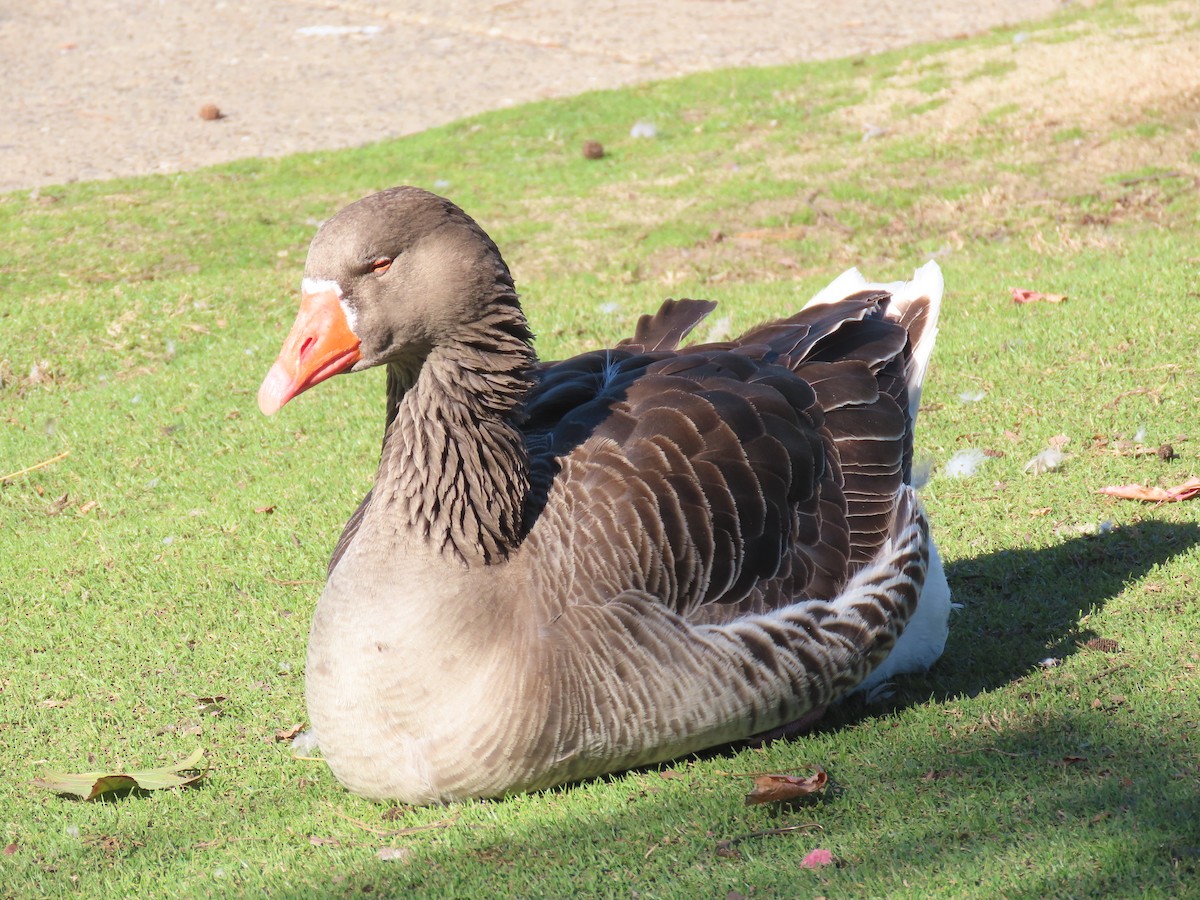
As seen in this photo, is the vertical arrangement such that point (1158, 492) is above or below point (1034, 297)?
below

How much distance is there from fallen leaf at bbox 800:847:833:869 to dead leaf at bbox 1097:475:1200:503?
2771 millimetres

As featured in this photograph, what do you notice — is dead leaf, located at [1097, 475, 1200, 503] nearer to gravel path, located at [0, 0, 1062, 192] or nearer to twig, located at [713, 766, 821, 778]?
twig, located at [713, 766, 821, 778]

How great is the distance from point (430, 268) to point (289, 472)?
3108 mm

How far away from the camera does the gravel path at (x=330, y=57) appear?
12875 mm

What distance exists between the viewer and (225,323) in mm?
8633

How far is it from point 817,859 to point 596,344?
473cm

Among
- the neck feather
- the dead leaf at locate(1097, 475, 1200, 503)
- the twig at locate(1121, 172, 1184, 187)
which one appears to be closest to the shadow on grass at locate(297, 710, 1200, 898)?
the neck feather

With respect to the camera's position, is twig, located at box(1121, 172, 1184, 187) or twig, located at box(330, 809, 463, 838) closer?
twig, located at box(330, 809, 463, 838)

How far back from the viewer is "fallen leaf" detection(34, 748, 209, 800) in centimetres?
420

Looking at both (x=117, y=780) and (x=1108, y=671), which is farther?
(x=1108, y=671)

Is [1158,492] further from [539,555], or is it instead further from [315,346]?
[315,346]

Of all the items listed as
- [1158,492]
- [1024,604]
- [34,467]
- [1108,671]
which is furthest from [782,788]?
[34,467]

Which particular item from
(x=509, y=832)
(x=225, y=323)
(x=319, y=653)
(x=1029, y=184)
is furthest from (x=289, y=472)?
(x=1029, y=184)

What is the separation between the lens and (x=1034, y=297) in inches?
304
